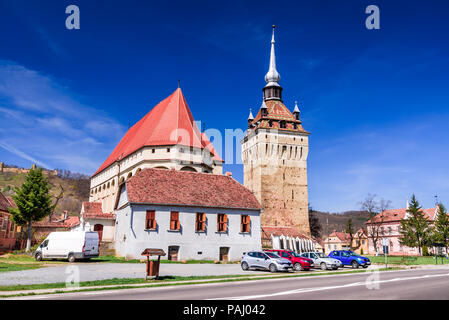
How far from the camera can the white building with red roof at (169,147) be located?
48.0 metres

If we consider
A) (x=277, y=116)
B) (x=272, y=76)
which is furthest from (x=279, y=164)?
(x=272, y=76)

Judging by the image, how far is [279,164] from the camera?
240 feet

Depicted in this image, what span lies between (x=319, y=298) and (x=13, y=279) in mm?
13814

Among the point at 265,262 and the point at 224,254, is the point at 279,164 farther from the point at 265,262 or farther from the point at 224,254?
the point at 265,262

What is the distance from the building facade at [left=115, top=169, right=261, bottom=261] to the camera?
1244 inches

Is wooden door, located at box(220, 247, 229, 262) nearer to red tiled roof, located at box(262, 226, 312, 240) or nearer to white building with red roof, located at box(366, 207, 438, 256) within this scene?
red tiled roof, located at box(262, 226, 312, 240)

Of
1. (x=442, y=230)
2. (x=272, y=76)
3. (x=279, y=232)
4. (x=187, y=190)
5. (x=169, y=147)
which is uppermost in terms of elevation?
(x=272, y=76)

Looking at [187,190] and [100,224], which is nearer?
[187,190]

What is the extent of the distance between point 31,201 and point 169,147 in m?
16.9

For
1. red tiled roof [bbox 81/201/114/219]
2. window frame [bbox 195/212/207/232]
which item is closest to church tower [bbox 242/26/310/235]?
red tiled roof [bbox 81/201/114/219]

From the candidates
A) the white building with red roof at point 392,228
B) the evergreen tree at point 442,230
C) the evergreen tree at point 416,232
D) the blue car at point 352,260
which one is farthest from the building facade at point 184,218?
the white building with red roof at point 392,228

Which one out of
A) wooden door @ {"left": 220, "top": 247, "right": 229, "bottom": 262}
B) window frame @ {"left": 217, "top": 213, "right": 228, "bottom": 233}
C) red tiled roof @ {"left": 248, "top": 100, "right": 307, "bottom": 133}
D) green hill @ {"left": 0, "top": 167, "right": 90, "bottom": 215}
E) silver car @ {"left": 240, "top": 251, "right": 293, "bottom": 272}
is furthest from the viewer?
green hill @ {"left": 0, "top": 167, "right": 90, "bottom": 215}

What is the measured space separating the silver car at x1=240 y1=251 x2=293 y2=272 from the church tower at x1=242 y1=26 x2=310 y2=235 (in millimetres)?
42926
